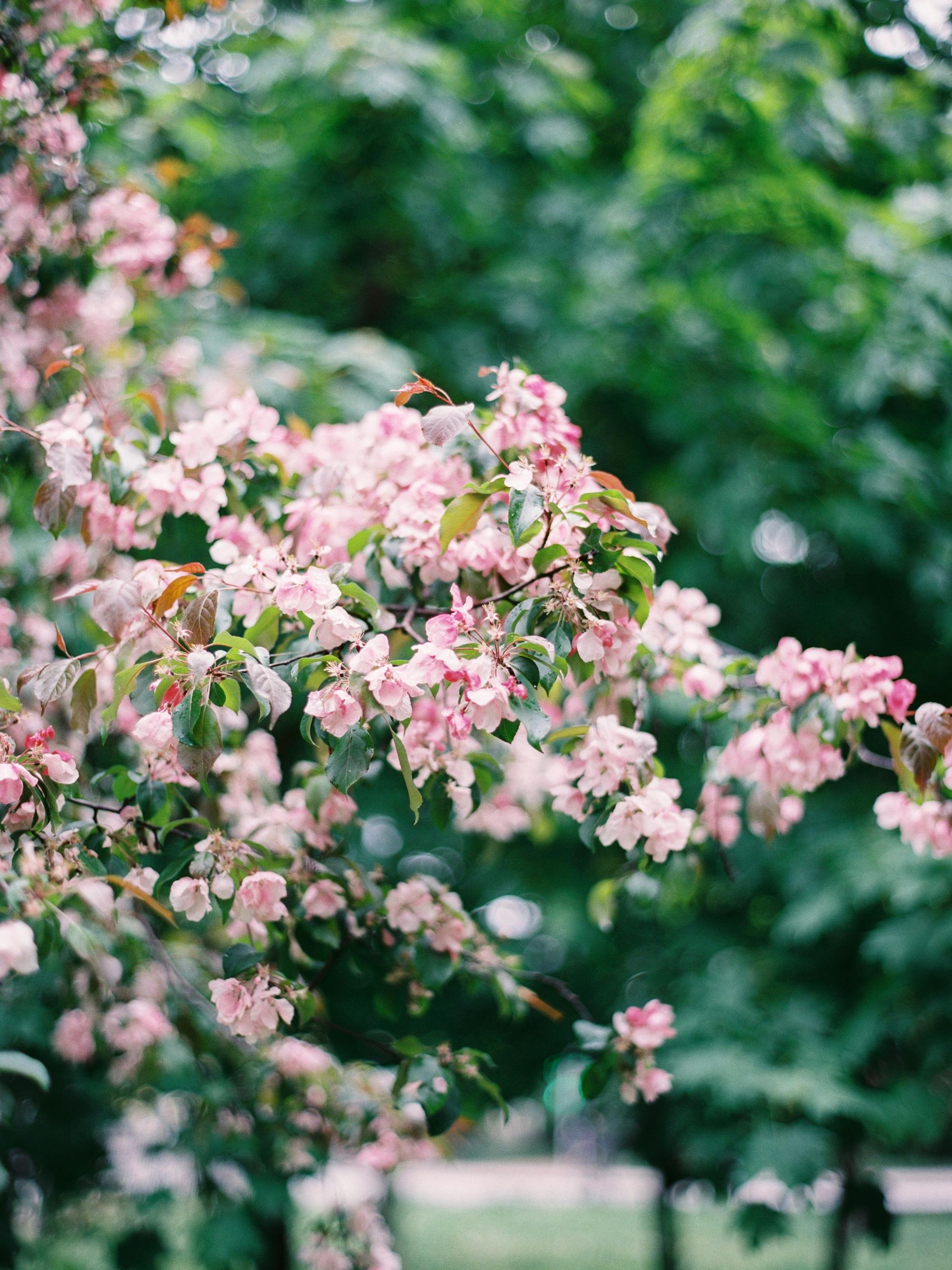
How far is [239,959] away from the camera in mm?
1449

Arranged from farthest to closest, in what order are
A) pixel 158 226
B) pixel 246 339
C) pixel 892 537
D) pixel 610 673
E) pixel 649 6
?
pixel 649 6, pixel 892 537, pixel 246 339, pixel 158 226, pixel 610 673

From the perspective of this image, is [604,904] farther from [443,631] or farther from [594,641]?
[443,631]

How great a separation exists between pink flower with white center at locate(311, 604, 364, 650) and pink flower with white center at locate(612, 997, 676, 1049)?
2.84 feet

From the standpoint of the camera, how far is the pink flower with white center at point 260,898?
138 centimetres

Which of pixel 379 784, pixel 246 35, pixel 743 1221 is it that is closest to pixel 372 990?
pixel 379 784

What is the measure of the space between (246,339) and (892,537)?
2.82m

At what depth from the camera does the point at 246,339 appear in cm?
383

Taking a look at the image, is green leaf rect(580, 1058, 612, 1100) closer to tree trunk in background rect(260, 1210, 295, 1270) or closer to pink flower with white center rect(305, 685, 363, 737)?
pink flower with white center rect(305, 685, 363, 737)

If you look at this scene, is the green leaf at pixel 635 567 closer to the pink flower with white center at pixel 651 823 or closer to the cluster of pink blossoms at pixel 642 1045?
the pink flower with white center at pixel 651 823

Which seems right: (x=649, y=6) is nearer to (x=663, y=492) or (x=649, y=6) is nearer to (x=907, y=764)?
(x=663, y=492)

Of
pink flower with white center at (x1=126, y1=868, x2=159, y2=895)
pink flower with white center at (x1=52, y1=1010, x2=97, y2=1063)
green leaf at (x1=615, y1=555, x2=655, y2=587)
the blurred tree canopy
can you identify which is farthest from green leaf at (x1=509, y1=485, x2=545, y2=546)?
the blurred tree canopy

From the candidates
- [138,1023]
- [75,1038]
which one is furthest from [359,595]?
[75,1038]

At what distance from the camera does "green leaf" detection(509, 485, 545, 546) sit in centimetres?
125

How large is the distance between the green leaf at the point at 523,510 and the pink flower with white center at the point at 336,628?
232 millimetres
